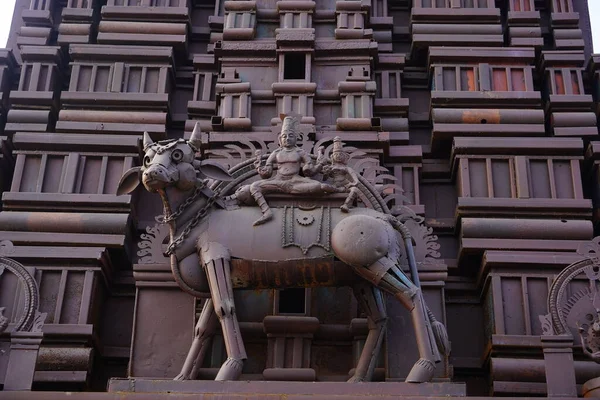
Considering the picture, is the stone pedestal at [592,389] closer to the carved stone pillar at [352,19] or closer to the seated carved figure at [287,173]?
the seated carved figure at [287,173]

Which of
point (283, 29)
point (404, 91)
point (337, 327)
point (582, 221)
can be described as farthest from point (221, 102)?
point (582, 221)

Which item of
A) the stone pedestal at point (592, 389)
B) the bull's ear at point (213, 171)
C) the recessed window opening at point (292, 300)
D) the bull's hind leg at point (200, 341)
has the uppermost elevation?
the bull's ear at point (213, 171)

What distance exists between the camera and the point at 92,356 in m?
11.9

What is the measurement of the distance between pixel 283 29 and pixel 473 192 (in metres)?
3.30

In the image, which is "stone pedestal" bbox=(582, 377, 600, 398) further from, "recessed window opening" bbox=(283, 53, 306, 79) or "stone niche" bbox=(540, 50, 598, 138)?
"recessed window opening" bbox=(283, 53, 306, 79)

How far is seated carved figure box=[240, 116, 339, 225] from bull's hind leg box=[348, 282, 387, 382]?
1.11 metres

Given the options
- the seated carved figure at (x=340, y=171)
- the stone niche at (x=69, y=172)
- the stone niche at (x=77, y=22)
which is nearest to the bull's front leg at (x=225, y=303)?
the seated carved figure at (x=340, y=171)

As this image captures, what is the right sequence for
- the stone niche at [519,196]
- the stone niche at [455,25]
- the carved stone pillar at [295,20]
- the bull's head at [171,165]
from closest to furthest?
the bull's head at [171,165] → the stone niche at [519,196] → the carved stone pillar at [295,20] → the stone niche at [455,25]

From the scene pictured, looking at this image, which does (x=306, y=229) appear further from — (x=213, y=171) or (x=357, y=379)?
(x=357, y=379)

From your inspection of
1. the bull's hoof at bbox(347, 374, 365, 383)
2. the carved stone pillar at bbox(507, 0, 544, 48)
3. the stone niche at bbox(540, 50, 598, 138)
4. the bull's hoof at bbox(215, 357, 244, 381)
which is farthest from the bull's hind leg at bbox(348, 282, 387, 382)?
the carved stone pillar at bbox(507, 0, 544, 48)

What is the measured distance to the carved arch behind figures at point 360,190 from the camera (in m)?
11.8

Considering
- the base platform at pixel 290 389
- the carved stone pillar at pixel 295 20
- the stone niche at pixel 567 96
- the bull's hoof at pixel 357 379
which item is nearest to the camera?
the base platform at pixel 290 389

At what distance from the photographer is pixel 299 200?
11.4m

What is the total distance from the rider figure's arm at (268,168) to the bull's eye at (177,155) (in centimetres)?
117
